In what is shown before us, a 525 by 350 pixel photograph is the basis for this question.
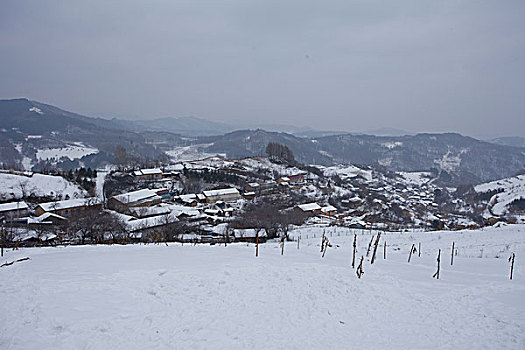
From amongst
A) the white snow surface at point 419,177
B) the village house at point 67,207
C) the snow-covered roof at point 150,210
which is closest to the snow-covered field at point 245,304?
the snow-covered roof at point 150,210

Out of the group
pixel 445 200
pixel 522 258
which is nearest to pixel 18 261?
pixel 522 258

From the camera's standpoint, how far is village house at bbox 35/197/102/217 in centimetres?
2932

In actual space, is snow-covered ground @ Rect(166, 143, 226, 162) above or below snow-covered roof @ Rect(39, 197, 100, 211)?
above

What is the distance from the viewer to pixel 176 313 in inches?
236

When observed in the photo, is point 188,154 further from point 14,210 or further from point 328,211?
point 14,210

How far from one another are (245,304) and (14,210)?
33.8 m

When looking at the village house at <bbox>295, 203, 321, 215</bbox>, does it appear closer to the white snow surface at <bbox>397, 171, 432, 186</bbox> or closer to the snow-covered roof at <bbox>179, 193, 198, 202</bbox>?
the snow-covered roof at <bbox>179, 193, 198, 202</bbox>

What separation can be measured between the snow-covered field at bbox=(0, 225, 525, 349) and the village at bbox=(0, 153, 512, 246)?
25.3ft

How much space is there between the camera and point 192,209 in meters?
36.3

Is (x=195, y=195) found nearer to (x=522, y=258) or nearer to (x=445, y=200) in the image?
(x=522, y=258)

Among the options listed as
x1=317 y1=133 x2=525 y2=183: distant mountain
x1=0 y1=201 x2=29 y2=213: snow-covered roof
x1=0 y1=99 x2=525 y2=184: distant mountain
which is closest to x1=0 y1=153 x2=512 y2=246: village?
x1=0 y1=201 x2=29 y2=213: snow-covered roof

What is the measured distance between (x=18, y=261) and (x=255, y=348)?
759 centimetres

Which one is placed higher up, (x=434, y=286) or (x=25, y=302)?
(x=25, y=302)

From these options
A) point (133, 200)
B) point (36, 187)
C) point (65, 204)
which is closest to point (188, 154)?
point (36, 187)
